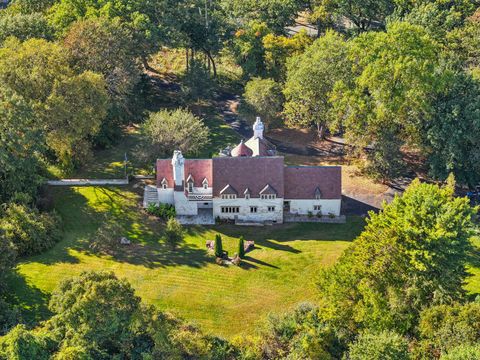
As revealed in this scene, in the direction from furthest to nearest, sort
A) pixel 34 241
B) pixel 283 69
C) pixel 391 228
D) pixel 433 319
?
pixel 283 69, pixel 34 241, pixel 391 228, pixel 433 319

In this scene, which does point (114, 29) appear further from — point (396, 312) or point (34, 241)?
point (396, 312)

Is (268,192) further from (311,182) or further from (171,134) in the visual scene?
(171,134)

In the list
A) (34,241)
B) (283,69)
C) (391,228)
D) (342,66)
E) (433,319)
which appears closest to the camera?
(433,319)

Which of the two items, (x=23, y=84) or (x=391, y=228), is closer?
(x=391, y=228)

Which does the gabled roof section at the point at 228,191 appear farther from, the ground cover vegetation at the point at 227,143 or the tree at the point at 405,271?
the tree at the point at 405,271

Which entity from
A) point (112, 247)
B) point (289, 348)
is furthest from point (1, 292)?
point (289, 348)

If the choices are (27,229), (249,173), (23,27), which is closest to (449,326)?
(249,173)

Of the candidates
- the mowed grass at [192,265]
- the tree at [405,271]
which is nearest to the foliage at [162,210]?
the mowed grass at [192,265]

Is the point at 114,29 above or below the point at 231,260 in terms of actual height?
above

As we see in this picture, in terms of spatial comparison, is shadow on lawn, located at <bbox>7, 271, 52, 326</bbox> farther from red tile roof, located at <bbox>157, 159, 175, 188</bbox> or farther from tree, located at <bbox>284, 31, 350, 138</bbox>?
tree, located at <bbox>284, 31, 350, 138</bbox>
